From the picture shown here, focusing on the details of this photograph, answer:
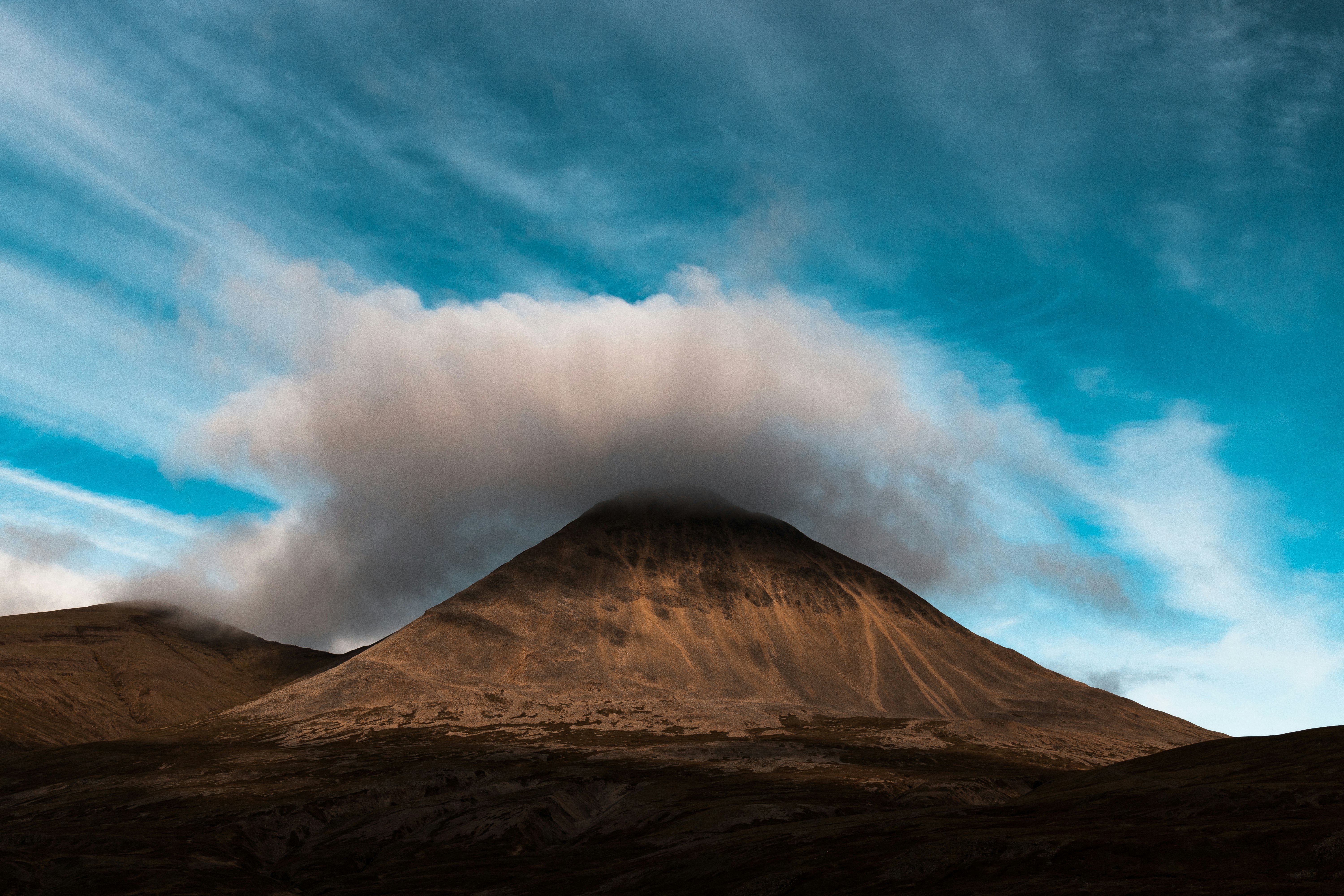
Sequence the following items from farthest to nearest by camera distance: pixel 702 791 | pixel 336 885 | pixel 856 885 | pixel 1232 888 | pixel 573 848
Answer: pixel 702 791
pixel 573 848
pixel 336 885
pixel 856 885
pixel 1232 888

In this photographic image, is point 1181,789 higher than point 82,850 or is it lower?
higher

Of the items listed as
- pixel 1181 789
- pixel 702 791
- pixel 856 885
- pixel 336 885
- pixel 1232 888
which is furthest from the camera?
pixel 702 791

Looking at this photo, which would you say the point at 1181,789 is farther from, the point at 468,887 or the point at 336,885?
the point at 336,885

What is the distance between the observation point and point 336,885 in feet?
416

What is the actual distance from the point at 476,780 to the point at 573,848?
166 feet

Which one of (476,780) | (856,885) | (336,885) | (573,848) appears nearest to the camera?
(856,885)

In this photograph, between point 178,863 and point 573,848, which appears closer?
point 178,863

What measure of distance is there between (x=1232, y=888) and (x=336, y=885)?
343 ft

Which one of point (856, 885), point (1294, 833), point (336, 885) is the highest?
point (1294, 833)

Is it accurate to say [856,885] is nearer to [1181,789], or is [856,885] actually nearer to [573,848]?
[1181,789]

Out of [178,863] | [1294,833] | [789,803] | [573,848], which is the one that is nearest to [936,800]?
[789,803]

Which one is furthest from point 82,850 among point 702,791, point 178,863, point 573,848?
point 702,791

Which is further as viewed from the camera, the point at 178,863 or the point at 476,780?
the point at 476,780

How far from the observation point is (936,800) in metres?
151
